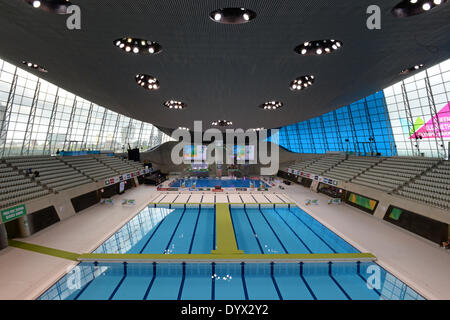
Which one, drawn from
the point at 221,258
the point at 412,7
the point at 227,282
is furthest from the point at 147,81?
the point at 412,7

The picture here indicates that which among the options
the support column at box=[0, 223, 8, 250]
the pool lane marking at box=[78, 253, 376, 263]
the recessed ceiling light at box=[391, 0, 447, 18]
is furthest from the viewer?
the support column at box=[0, 223, 8, 250]

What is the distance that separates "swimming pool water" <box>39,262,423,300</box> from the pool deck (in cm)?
54

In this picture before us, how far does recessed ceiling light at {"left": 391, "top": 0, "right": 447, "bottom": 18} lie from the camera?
4.61 m

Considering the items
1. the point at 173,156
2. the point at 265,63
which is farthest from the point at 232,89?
the point at 173,156

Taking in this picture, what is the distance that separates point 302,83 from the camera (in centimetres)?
984

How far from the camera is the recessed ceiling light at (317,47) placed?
21.4ft

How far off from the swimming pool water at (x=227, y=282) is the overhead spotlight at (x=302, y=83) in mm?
7571

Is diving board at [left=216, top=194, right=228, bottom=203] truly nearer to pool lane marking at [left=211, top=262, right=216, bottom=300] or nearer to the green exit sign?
pool lane marking at [left=211, top=262, right=216, bottom=300]

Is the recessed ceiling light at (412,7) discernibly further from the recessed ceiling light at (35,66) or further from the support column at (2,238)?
the support column at (2,238)

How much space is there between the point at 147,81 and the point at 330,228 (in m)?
11.8

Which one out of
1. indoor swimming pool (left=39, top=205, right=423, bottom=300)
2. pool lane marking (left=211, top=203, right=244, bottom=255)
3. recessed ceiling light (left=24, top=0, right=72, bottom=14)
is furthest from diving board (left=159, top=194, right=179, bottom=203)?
recessed ceiling light (left=24, top=0, right=72, bottom=14)

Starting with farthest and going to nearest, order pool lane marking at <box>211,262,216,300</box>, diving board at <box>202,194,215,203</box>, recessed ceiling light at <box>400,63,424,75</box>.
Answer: diving board at <box>202,194,215,203</box>, recessed ceiling light at <box>400,63,424,75</box>, pool lane marking at <box>211,262,216,300</box>

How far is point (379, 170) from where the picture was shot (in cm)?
1634

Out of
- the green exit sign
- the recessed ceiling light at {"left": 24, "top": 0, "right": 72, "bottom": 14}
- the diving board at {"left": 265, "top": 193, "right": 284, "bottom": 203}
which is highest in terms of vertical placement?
the recessed ceiling light at {"left": 24, "top": 0, "right": 72, "bottom": 14}
